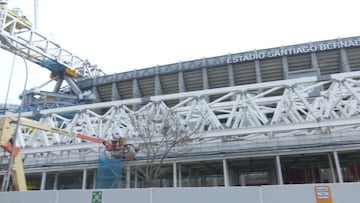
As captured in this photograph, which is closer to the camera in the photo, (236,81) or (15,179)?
(15,179)

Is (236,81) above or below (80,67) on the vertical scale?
below

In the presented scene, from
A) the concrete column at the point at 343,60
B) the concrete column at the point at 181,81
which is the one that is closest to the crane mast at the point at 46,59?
the concrete column at the point at 181,81

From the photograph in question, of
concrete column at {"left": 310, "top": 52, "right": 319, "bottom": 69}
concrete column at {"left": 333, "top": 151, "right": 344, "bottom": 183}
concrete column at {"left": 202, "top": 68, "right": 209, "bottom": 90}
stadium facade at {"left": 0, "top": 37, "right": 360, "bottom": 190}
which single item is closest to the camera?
concrete column at {"left": 333, "top": 151, "right": 344, "bottom": 183}

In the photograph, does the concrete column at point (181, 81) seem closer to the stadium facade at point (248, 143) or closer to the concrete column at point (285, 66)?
the concrete column at point (285, 66)

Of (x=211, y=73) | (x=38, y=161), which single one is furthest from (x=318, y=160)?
(x=211, y=73)

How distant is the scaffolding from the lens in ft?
88.5

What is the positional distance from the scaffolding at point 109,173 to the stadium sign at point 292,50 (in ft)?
120

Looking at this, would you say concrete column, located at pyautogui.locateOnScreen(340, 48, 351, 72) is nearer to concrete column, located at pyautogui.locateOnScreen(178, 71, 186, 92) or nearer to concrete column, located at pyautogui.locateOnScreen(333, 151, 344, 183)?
concrete column, located at pyautogui.locateOnScreen(178, 71, 186, 92)

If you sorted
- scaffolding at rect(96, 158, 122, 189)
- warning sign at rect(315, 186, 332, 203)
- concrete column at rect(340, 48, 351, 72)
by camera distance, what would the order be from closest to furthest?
1. warning sign at rect(315, 186, 332, 203)
2. scaffolding at rect(96, 158, 122, 189)
3. concrete column at rect(340, 48, 351, 72)

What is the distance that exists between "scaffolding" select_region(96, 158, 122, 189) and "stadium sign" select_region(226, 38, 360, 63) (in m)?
36.5

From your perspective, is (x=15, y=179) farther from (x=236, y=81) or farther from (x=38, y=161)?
(x=236, y=81)

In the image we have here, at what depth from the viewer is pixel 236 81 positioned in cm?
5944

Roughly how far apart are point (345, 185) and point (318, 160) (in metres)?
21.3

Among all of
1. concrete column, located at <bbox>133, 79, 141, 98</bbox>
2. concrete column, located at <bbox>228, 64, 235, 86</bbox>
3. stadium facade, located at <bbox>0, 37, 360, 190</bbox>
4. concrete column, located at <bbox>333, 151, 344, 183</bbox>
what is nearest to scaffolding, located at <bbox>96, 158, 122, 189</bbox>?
stadium facade, located at <bbox>0, 37, 360, 190</bbox>
